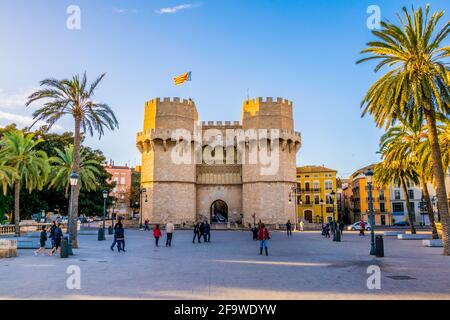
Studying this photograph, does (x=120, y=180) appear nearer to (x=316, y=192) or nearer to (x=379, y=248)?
(x=316, y=192)

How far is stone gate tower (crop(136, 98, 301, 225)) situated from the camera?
136 ft

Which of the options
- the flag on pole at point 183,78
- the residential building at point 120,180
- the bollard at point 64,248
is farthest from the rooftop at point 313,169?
the bollard at point 64,248

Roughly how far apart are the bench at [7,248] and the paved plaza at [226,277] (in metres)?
0.97

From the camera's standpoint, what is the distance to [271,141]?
4175 centimetres

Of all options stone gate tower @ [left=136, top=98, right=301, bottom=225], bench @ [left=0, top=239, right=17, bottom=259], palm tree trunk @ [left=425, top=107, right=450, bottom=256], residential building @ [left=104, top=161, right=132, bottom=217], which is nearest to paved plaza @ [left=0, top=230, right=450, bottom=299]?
bench @ [left=0, top=239, right=17, bottom=259]

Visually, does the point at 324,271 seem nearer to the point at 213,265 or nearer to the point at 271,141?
the point at 213,265

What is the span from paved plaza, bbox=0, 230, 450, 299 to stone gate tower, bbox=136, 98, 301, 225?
26538mm

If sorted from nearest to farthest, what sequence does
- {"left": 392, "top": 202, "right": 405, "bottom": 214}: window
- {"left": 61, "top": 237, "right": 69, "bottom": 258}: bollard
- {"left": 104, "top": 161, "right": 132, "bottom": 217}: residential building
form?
{"left": 61, "top": 237, "right": 69, "bottom": 258}: bollard → {"left": 392, "top": 202, "right": 405, "bottom": 214}: window → {"left": 104, "top": 161, "right": 132, "bottom": 217}: residential building

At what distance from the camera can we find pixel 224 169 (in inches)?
1786

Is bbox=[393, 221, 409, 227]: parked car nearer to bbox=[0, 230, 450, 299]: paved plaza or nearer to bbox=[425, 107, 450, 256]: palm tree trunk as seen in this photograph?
bbox=[425, 107, 450, 256]: palm tree trunk

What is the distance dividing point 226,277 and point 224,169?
3543 cm

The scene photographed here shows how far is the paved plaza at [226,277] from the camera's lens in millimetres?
7902

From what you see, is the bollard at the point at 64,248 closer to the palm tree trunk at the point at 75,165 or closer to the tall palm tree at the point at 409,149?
the palm tree trunk at the point at 75,165
